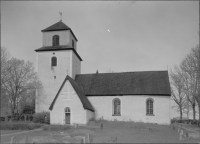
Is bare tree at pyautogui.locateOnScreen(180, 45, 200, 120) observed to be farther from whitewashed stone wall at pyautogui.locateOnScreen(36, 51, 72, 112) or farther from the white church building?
whitewashed stone wall at pyautogui.locateOnScreen(36, 51, 72, 112)

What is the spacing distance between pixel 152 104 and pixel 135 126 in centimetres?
653

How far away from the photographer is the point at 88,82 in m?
38.6

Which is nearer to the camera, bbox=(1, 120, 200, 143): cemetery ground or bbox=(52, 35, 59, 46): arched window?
bbox=(1, 120, 200, 143): cemetery ground

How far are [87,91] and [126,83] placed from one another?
6.53 m

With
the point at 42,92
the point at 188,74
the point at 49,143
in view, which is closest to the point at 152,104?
the point at 188,74

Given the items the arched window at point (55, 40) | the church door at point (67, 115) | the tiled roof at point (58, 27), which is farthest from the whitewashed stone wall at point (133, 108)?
the tiled roof at point (58, 27)

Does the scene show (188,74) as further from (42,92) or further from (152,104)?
(42,92)

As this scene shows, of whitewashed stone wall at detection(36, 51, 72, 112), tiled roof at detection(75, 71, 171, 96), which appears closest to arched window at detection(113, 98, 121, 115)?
tiled roof at detection(75, 71, 171, 96)

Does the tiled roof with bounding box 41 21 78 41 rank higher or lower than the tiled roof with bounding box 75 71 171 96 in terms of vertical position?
higher

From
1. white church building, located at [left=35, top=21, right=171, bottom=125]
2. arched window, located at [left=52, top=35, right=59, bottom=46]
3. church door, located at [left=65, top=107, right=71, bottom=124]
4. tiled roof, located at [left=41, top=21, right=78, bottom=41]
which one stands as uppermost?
tiled roof, located at [left=41, top=21, right=78, bottom=41]

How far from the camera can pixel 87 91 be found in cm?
3688

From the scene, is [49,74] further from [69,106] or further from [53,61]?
[69,106]

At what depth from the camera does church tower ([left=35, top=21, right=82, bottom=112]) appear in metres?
37.6

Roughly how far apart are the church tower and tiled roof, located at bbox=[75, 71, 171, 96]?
340 centimetres
